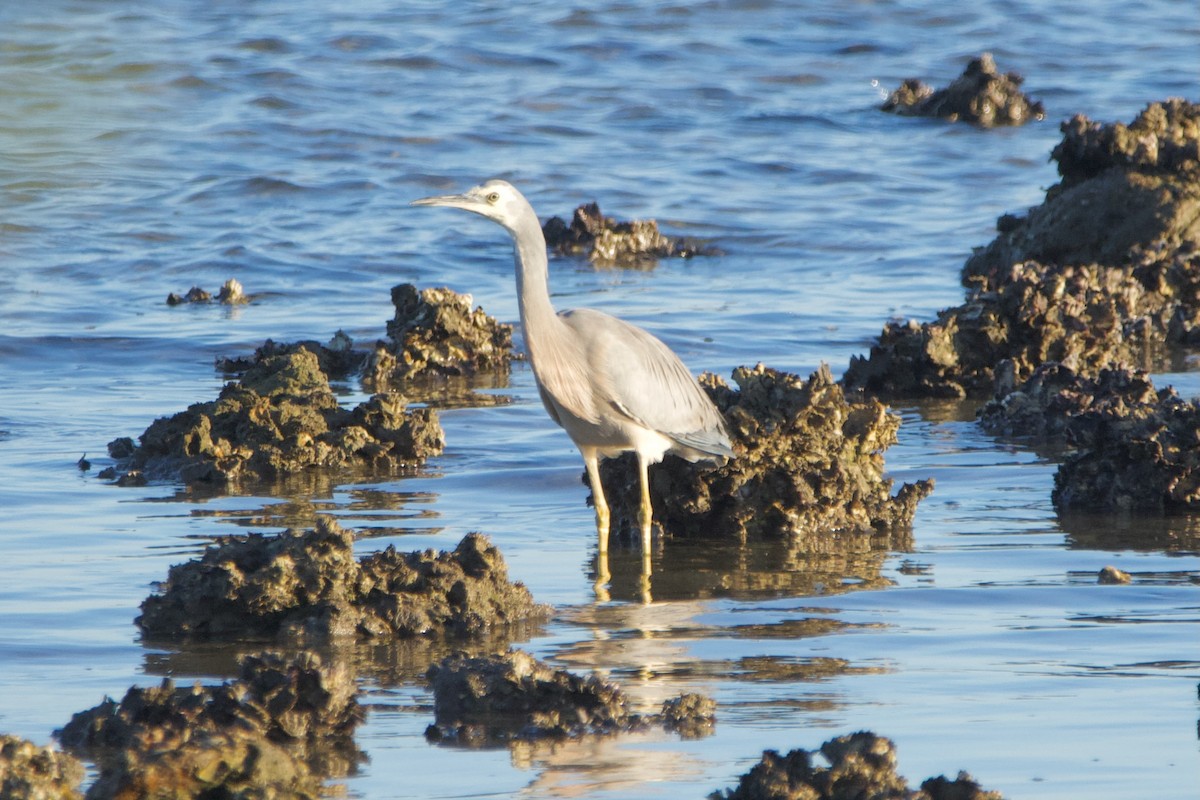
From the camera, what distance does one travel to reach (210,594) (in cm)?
532

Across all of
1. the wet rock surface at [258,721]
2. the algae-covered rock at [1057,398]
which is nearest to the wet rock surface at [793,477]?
the algae-covered rock at [1057,398]

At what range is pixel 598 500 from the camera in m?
7.01

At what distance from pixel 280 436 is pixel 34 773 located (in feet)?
15.6

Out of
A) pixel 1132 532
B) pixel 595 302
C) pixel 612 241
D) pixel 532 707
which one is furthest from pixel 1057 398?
pixel 612 241

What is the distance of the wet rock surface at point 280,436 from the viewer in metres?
8.01

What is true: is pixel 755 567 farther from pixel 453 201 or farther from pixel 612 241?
pixel 612 241

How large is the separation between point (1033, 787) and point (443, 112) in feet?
61.9

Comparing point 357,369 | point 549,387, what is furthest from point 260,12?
point 549,387

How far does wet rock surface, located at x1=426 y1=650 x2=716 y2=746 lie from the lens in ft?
14.0

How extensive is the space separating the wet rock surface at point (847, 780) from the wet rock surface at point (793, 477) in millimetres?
3455

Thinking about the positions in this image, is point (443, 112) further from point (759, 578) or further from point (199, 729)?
point (199, 729)

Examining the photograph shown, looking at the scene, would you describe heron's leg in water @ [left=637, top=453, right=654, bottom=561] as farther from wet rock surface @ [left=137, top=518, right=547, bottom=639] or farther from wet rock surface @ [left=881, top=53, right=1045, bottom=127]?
wet rock surface @ [left=881, top=53, right=1045, bottom=127]

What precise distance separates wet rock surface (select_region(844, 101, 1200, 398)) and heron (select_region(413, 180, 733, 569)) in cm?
287

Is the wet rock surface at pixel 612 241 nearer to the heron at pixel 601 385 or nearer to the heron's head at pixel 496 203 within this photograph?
the heron at pixel 601 385
